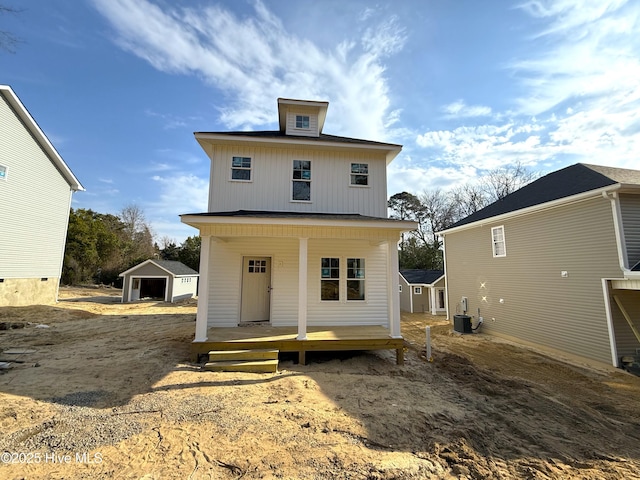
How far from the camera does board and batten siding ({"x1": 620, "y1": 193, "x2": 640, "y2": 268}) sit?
7344mm

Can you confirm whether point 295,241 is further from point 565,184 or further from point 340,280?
point 565,184

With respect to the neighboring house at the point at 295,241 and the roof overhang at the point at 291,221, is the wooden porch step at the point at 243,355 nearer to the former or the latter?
the neighboring house at the point at 295,241

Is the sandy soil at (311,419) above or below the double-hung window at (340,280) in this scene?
below

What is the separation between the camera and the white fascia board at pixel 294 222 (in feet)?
21.0

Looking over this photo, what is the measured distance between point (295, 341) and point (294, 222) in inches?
115

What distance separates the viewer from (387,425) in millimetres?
3969

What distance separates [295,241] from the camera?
8.64 metres

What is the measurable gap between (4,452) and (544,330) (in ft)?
43.8

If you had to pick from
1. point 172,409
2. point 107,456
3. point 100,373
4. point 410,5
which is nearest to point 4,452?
point 107,456

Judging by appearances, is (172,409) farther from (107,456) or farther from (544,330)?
(544,330)

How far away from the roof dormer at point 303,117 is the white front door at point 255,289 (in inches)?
197

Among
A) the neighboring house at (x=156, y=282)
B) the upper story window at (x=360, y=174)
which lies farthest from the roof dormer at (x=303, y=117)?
the neighboring house at (x=156, y=282)

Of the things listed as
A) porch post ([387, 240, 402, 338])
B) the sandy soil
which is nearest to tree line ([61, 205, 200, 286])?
the sandy soil

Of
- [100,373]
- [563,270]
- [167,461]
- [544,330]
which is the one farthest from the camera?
[544,330]
